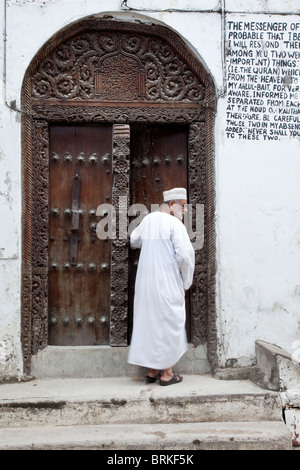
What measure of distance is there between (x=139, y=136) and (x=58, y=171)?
81 cm

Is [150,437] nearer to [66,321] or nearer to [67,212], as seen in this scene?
[66,321]

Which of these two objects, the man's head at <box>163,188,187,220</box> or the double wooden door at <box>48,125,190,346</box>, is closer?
the man's head at <box>163,188,187,220</box>

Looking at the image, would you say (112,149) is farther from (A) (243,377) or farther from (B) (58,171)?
(A) (243,377)

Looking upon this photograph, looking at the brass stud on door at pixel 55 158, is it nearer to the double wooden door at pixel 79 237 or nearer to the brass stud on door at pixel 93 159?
the double wooden door at pixel 79 237

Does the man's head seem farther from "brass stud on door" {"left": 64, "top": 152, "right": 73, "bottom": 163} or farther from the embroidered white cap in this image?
"brass stud on door" {"left": 64, "top": 152, "right": 73, "bottom": 163}

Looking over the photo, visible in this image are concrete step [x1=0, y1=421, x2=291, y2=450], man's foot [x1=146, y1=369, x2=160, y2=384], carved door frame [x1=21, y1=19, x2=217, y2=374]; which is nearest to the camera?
concrete step [x1=0, y1=421, x2=291, y2=450]

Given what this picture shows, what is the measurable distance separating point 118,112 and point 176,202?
3.30ft

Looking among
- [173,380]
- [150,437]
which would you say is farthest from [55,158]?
[150,437]

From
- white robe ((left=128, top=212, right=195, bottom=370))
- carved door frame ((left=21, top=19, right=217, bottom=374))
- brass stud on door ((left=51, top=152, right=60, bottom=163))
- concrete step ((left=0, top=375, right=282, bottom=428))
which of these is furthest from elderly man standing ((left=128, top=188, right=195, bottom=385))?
brass stud on door ((left=51, top=152, right=60, bottom=163))

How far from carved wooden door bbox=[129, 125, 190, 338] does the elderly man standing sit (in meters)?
0.54

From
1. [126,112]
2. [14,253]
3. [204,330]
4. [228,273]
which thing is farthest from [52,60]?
[204,330]

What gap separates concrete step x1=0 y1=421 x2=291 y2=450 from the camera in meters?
3.44

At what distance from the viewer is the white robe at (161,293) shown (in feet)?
13.2

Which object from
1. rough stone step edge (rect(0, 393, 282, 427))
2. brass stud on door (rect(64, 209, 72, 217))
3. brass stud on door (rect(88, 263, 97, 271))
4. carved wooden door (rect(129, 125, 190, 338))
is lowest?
rough stone step edge (rect(0, 393, 282, 427))
